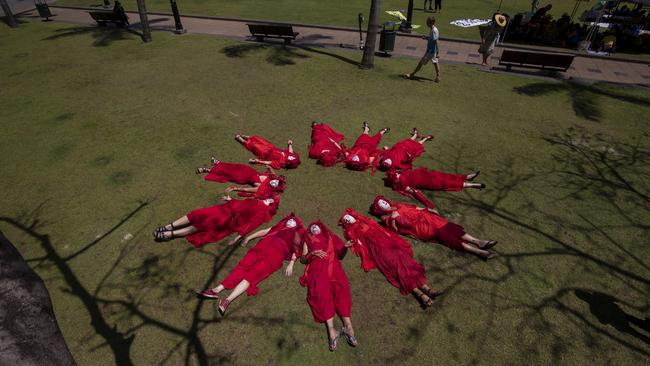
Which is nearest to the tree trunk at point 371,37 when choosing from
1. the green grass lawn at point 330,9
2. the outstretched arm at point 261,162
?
the green grass lawn at point 330,9

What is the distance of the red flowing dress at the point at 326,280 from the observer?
5277 millimetres

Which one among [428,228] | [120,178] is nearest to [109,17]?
[120,178]

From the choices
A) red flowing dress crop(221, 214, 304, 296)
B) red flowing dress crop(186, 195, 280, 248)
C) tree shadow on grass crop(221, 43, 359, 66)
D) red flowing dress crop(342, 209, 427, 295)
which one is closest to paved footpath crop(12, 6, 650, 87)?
tree shadow on grass crop(221, 43, 359, 66)

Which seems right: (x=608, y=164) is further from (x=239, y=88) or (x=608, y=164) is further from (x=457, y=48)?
(x=239, y=88)

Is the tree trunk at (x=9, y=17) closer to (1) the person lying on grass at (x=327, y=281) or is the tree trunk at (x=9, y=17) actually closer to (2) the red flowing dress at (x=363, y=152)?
(2) the red flowing dress at (x=363, y=152)

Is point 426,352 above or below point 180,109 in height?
below

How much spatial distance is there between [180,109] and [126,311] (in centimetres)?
780

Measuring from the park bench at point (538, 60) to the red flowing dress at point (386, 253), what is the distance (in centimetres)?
1144

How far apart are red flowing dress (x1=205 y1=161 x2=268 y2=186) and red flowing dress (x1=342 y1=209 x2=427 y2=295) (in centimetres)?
258

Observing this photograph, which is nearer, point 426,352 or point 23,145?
point 426,352

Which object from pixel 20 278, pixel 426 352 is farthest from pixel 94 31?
pixel 426 352

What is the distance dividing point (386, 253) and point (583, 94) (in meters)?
12.0

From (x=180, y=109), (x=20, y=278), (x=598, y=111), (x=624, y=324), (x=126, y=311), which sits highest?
(x=20, y=278)

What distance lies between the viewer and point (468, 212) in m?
7.38
